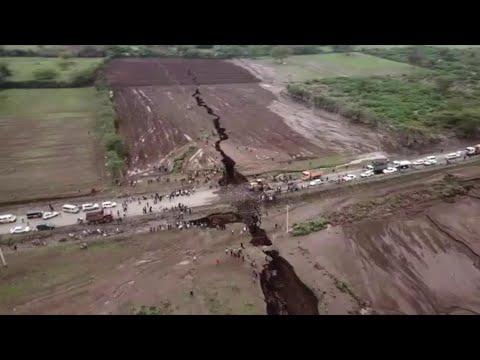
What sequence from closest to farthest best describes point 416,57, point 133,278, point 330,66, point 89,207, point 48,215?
point 133,278, point 48,215, point 89,207, point 330,66, point 416,57

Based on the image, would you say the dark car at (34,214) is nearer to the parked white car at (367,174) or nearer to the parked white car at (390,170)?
the parked white car at (367,174)

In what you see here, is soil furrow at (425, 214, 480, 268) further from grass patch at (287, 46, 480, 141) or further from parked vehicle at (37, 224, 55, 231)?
parked vehicle at (37, 224, 55, 231)

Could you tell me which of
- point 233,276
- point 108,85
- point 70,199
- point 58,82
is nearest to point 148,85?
point 108,85

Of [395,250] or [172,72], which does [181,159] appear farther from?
[172,72]

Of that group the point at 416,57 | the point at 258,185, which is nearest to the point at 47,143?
the point at 258,185

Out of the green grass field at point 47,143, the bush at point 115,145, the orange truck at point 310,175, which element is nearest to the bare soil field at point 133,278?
the green grass field at point 47,143

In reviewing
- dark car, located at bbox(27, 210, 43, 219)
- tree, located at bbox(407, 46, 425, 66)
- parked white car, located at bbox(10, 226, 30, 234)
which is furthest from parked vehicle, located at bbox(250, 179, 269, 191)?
tree, located at bbox(407, 46, 425, 66)
